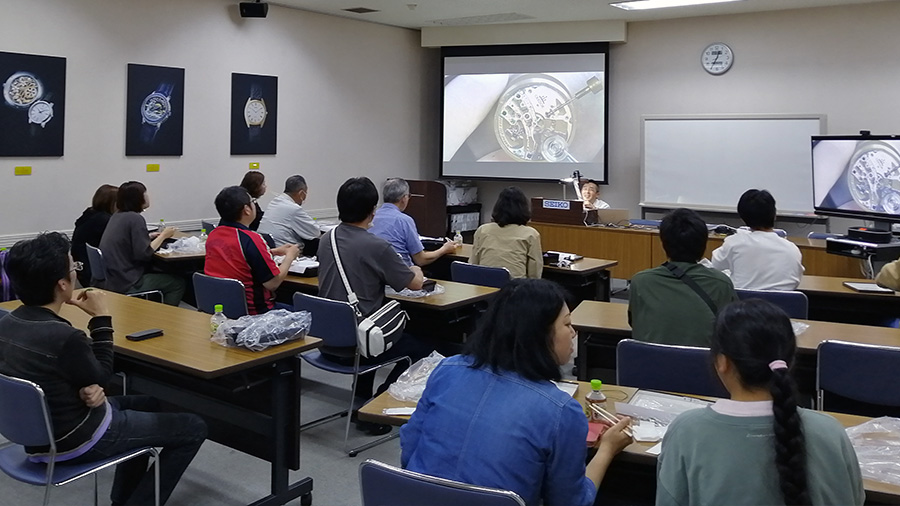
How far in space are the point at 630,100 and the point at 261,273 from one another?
19.6 ft

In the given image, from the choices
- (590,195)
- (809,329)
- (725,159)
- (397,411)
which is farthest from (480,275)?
(725,159)

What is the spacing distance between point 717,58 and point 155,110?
580cm

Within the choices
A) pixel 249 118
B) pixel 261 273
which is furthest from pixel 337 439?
pixel 249 118

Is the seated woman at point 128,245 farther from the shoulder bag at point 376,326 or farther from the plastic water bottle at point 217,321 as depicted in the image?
the plastic water bottle at point 217,321

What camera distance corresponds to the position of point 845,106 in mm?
7711

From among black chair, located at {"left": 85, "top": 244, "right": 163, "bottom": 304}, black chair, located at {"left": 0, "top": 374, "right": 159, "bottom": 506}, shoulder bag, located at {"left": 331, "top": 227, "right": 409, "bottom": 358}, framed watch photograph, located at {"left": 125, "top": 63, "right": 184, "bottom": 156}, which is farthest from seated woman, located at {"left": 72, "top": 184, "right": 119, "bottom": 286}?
black chair, located at {"left": 0, "top": 374, "right": 159, "bottom": 506}

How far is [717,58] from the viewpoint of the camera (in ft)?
27.2

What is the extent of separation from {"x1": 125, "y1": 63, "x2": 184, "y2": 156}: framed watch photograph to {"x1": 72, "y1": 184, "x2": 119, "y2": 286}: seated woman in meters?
1.11

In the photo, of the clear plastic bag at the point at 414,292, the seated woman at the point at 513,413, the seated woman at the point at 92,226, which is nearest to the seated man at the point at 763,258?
the clear plastic bag at the point at 414,292

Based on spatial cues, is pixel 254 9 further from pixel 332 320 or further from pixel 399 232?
pixel 332 320

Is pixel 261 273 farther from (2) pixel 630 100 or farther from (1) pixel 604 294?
(2) pixel 630 100

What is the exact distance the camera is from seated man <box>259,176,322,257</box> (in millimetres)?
5879

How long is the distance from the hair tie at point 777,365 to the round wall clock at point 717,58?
24.3ft

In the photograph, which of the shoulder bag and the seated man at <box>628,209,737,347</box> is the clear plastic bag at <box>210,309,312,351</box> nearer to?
the shoulder bag
